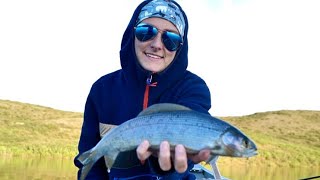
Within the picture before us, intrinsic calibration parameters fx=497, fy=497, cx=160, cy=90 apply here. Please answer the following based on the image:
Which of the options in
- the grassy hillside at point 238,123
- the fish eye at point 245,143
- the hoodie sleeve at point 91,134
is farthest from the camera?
the grassy hillside at point 238,123

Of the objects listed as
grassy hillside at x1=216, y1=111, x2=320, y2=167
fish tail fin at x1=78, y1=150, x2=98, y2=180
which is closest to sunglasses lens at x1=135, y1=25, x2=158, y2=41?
A: fish tail fin at x1=78, y1=150, x2=98, y2=180

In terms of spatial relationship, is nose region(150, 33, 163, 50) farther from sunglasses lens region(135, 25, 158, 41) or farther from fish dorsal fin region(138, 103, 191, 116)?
fish dorsal fin region(138, 103, 191, 116)

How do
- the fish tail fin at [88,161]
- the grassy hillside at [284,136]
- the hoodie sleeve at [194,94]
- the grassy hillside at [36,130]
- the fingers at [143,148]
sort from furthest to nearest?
the grassy hillside at [284,136] < the grassy hillside at [36,130] < the hoodie sleeve at [194,94] < the fish tail fin at [88,161] < the fingers at [143,148]

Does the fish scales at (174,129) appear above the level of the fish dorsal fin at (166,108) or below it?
below

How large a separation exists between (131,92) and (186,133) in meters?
1.28

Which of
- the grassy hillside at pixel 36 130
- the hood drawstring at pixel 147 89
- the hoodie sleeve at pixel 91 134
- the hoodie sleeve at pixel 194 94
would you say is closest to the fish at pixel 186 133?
the hoodie sleeve at pixel 194 94

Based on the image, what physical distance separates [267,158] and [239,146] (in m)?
30.6

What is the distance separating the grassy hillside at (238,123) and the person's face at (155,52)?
957 inches

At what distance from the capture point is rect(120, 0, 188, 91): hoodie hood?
3.83 m

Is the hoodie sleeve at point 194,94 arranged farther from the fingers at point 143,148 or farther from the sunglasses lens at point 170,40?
the fingers at point 143,148

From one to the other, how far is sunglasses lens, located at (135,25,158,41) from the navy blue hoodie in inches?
11.2

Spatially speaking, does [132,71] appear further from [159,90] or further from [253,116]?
[253,116]

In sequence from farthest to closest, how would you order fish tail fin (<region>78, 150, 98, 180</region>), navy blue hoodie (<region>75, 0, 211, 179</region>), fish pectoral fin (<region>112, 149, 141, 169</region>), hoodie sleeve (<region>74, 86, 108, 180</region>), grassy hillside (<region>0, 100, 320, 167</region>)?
grassy hillside (<region>0, 100, 320, 167</region>), hoodie sleeve (<region>74, 86, 108, 180</region>), navy blue hoodie (<region>75, 0, 211, 179</region>), fish pectoral fin (<region>112, 149, 141, 169</region>), fish tail fin (<region>78, 150, 98, 180</region>)

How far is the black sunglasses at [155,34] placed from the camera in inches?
140
